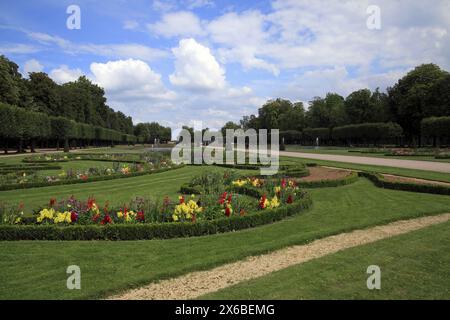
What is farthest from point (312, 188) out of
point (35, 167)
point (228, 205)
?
point (35, 167)

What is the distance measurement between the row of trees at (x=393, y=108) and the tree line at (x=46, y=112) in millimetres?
43154

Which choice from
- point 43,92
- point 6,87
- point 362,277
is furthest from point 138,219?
point 43,92

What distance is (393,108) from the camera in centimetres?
5816

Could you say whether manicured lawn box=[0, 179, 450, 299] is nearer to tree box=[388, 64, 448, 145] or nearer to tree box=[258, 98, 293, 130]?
tree box=[388, 64, 448, 145]

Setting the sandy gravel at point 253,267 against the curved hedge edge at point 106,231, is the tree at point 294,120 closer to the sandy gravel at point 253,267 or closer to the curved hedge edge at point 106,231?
the sandy gravel at point 253,267

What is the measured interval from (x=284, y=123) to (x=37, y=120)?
6182cm

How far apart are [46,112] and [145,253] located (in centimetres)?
6074

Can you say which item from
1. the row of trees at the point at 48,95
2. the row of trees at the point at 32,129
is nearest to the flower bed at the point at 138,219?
the row of trees at the point at 32,129

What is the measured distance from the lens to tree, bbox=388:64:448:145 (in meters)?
51.7

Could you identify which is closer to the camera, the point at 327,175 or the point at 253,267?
the point at 253,267

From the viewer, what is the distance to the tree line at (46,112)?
39.5m

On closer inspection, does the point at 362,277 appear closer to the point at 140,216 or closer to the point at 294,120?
the point at 140,216
